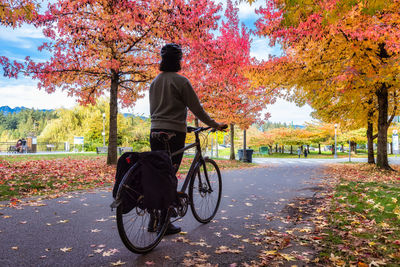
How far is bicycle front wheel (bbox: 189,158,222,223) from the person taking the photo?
357cm

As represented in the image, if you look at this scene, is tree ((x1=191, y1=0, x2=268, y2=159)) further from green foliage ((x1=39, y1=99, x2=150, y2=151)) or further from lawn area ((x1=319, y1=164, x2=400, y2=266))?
green foliage ((x1=39, y1=99, x2=150, y2=151))

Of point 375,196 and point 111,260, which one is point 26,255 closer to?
point 111,260

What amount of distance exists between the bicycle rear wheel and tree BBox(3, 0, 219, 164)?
700 centimetres

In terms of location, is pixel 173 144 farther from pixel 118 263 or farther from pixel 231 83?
pixel 231 83

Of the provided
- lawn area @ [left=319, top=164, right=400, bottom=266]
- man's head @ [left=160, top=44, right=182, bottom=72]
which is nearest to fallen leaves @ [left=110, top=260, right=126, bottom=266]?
lawn area @ [left=319, top=164, right=400, bottom=266]

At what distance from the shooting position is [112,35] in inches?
345

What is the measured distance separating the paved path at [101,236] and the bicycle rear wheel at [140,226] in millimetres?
111

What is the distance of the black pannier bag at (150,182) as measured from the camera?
2.54m

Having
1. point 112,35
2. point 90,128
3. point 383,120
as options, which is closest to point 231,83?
point 383,120

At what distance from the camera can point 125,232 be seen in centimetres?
255

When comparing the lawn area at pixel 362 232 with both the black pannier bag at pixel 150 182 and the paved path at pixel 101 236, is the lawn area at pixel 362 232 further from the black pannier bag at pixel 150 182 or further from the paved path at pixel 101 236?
the black pannier bag at pixel 150 182

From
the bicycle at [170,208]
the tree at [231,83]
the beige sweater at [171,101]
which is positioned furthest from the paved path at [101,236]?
the tree at [231,83]

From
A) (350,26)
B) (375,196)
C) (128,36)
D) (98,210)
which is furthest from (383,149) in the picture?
(98,210)

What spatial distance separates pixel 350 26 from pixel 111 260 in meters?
9.57
